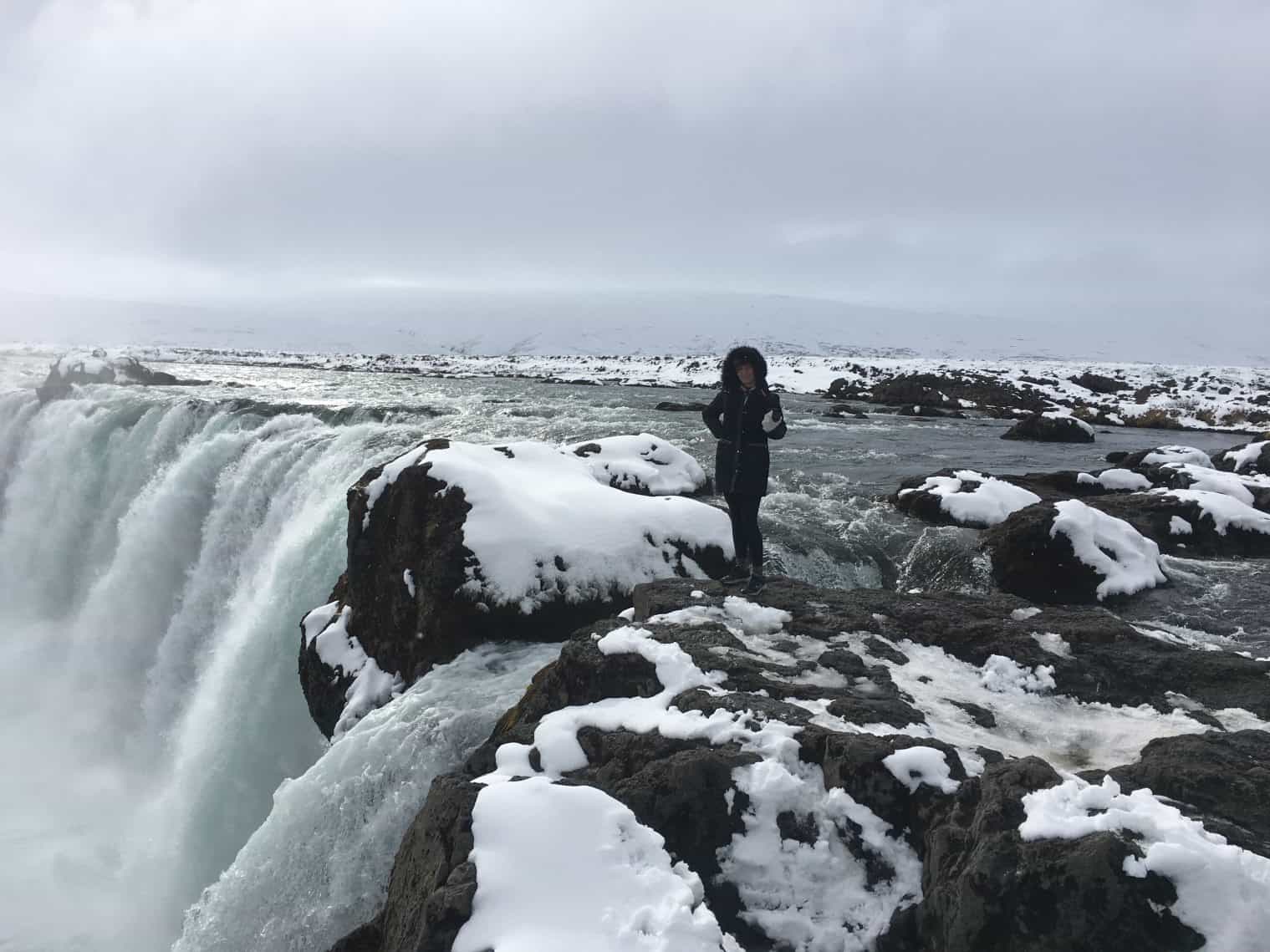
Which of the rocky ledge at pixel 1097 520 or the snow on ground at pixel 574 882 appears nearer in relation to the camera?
the snow on ground at pixel 574 882

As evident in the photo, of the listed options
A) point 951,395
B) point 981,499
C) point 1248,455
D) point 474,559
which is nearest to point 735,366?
point 474,559

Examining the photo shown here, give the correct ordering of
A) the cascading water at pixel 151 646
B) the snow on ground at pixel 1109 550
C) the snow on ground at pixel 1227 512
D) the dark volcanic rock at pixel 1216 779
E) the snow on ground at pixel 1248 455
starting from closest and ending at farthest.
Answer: the dark volcanic rock at pixel 1216 779, the snow on ground at pixel 1109 550, the cascading water at pixel 151 646, the snow on ground at pixel 1227 512, the snow on ground at pixel 1248 455

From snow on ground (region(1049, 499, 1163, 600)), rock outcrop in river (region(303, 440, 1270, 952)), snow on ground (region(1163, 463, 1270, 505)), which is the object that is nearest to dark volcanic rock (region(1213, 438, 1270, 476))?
snow on ground (region(1163, 463, 1270, 505))

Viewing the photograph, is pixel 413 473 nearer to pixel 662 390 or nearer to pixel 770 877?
pixel 770 877

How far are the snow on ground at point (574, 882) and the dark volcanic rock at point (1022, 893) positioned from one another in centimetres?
85

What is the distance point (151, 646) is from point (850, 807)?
15.3 m

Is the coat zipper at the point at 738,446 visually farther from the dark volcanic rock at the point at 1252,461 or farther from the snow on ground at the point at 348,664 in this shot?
the dark volcanic rock at the point at 1252,461

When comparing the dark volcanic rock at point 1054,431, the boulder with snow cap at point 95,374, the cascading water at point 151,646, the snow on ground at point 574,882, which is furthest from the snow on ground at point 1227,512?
the boulder with snow cap at point 95,374

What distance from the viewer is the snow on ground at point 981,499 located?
11.3 meters

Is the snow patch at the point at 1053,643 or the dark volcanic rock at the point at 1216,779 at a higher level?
the dark volcanic rock at the point at 1216,779

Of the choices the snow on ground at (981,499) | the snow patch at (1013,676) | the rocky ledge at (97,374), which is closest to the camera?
the snow patch at (1013,676)

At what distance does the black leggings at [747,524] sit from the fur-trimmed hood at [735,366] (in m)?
1.01

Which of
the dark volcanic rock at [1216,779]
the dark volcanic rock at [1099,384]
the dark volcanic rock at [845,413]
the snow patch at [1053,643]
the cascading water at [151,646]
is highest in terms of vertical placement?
the dark volcanic rock at [1099,384]

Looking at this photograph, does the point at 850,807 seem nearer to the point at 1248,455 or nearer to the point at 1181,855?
the point at 1181,855
